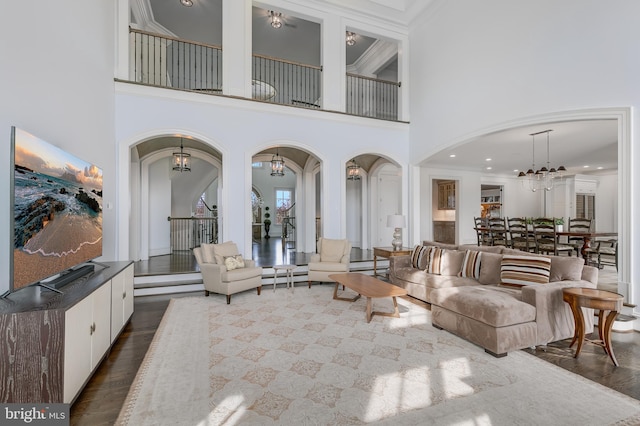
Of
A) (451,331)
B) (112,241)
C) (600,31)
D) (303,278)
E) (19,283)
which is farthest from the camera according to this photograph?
(303,278)

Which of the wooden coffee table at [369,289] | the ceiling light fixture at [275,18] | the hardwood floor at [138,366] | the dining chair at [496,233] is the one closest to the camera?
the hardwood floor at [138,366]

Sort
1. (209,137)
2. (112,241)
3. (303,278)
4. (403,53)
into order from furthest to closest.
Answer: (403,53) → (303,278) → (209,137) → (112,241)

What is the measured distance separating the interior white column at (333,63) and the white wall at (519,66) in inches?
71.8

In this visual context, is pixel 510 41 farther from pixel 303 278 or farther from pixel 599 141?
pixel 303 278

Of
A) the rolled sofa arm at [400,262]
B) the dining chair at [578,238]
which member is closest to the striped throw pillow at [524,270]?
the rolled sofa arm at [400,262]

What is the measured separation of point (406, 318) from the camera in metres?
3.84

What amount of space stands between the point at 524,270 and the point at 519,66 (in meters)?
3.32

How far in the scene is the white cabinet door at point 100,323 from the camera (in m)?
2.38

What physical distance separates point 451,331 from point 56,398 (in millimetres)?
3500

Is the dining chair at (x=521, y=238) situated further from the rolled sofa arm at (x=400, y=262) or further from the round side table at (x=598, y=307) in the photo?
the round side table at (x=598, y=307)

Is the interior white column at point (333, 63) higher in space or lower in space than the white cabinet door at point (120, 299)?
higher

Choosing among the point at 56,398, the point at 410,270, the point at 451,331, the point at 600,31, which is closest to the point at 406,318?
the point at 451,331

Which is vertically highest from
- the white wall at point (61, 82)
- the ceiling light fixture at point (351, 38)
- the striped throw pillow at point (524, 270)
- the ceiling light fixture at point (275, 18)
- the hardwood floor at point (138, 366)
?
the ceiling light fixture at point (351, 38)

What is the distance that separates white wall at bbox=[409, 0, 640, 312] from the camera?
358cm
